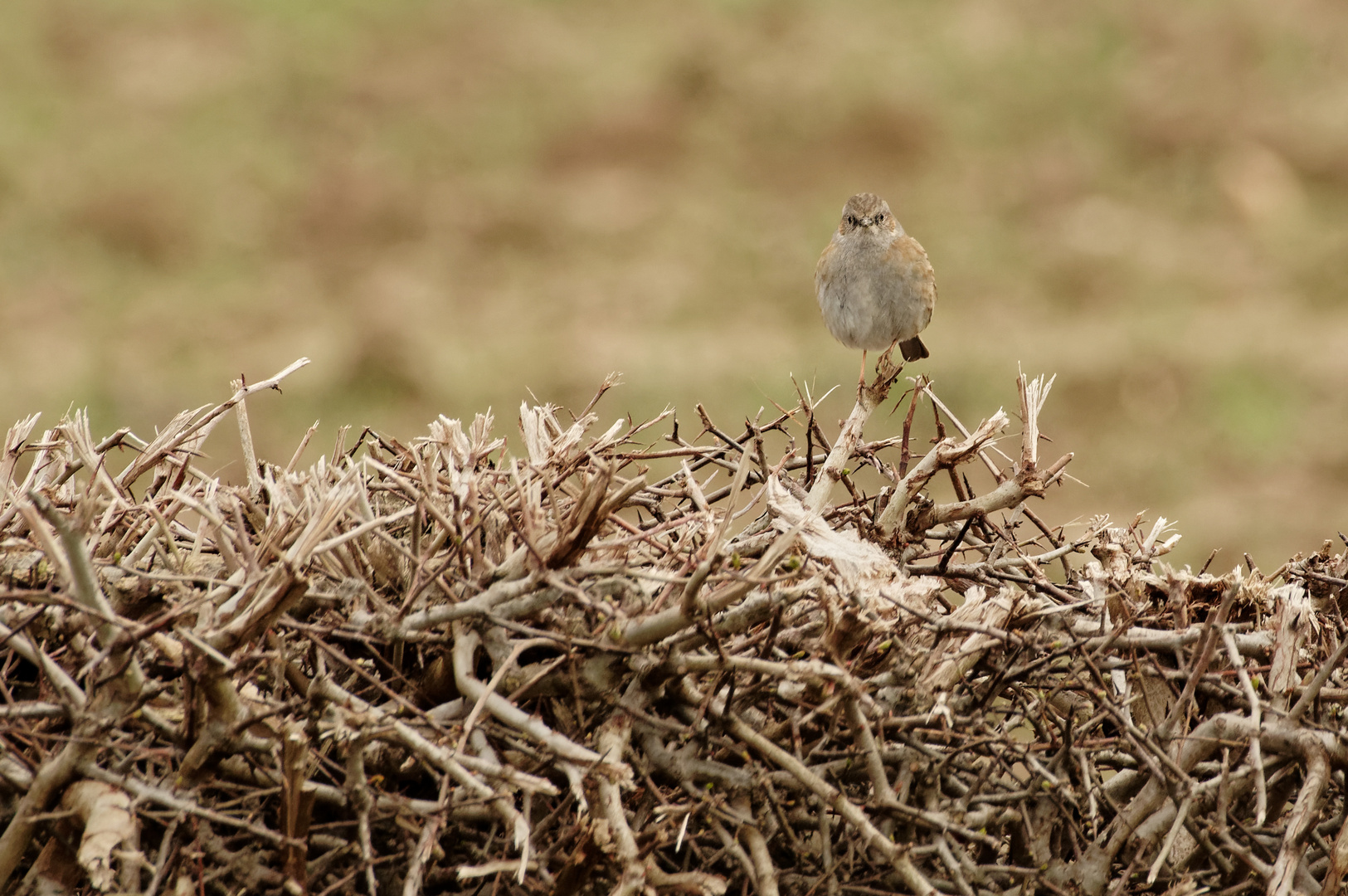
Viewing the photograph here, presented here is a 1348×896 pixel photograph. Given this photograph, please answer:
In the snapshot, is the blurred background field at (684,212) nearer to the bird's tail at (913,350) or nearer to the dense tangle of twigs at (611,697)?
the bird's tail at (913,350)

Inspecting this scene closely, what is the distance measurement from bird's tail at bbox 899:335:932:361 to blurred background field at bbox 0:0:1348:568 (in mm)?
5215

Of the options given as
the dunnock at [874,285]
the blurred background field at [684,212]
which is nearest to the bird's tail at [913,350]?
the dunnock at [874,285]

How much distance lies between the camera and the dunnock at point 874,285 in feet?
14.1

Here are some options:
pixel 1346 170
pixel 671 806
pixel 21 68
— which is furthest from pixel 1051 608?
pixel 21 68

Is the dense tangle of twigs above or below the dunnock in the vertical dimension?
below

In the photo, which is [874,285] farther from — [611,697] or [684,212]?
[684,212]

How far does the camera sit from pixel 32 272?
14414mm

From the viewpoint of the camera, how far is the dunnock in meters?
4.29

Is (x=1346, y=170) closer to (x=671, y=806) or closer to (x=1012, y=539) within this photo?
(x=1012, y=539)

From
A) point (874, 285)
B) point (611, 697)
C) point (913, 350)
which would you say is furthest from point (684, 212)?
point (611, 697)

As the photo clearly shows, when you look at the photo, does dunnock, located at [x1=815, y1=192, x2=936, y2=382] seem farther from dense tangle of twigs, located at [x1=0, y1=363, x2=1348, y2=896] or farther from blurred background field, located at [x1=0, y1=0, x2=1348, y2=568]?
blurred background field, located at [x1=0, y1=0, x2=1348, y2=568]

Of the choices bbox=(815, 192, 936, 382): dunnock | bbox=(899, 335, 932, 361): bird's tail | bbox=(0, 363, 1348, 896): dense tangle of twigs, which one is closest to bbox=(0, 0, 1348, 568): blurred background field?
bbox=(899, 335, 932, 361): bird's tail

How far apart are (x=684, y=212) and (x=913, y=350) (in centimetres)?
1159

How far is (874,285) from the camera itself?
14.0 feet
